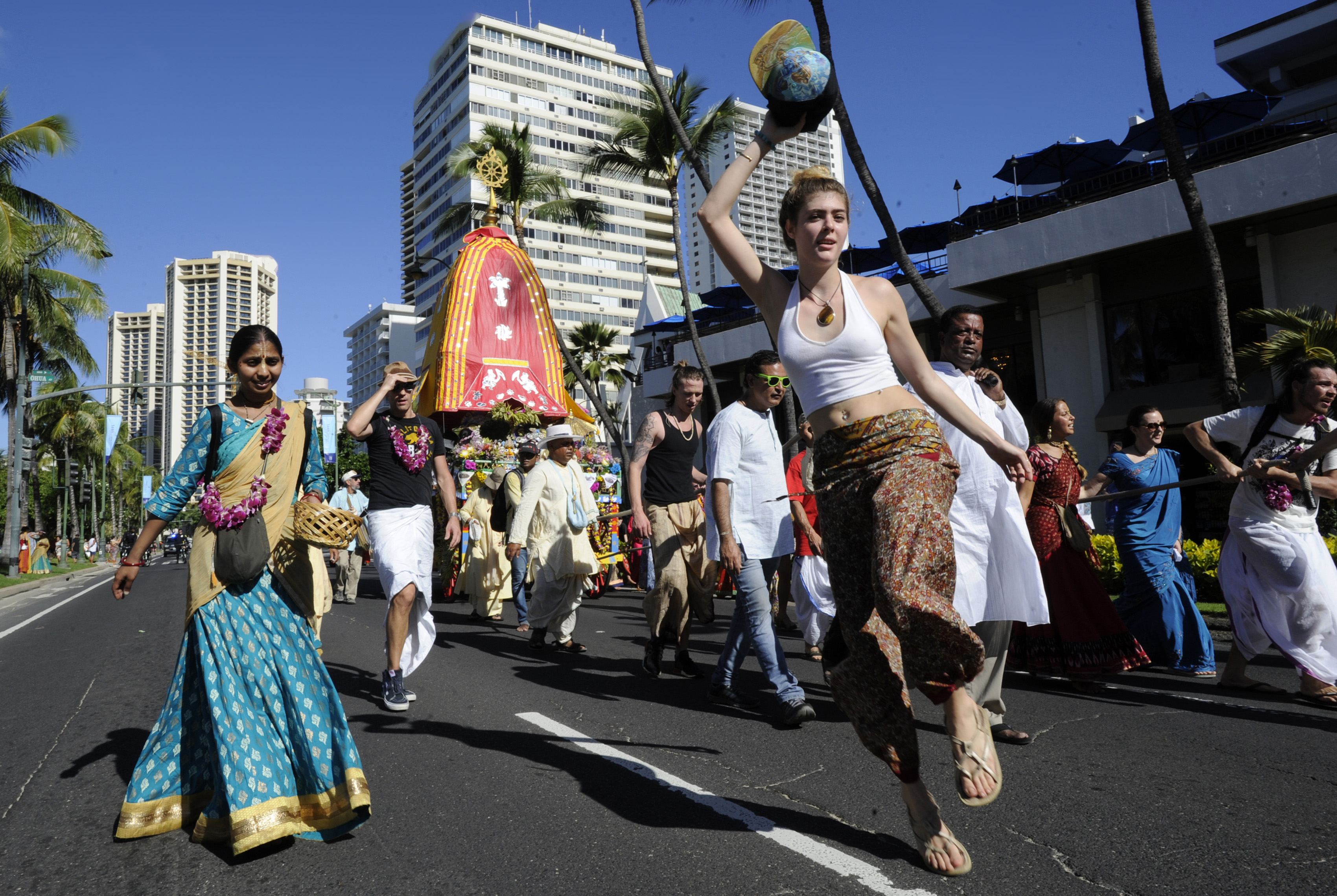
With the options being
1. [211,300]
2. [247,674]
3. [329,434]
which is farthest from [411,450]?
[211,300]

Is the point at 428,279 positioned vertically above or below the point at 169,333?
above

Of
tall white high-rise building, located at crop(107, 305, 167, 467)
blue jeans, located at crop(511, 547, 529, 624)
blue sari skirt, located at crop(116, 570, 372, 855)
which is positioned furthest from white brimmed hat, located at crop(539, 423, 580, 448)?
tall white high-rise building, located at crop(107, 305, 167, 467)

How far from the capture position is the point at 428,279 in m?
120

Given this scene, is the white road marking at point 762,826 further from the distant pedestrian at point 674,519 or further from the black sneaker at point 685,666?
the black sneaker at point 685,666

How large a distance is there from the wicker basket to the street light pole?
28.1 meters

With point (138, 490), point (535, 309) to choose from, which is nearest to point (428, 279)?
point (138, 490)

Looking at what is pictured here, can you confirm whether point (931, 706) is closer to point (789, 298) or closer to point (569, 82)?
point (789, 298)

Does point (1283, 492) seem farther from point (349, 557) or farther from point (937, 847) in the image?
point (349, 557)

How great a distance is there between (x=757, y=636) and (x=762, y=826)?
1900 mm

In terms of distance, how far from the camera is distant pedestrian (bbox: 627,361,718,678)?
6.35m

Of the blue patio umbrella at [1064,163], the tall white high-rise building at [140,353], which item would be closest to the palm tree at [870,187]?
the blue patio umbrella at [1064,163]

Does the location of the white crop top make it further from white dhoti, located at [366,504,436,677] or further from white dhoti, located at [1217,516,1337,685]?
white dhoti, located at [1217,516,1337,685]

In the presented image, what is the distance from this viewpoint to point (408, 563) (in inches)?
224

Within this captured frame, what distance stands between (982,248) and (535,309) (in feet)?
32.5
